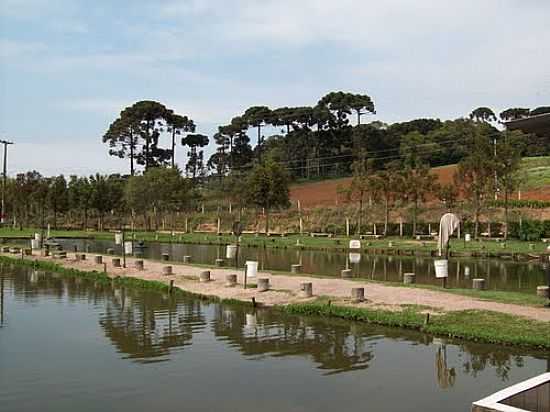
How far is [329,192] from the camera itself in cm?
7862

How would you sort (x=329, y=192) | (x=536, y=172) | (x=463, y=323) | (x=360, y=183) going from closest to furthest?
(x=463, y=323) < (x=360, y=183) < (x=536, y=172) < (x=329, y=192)

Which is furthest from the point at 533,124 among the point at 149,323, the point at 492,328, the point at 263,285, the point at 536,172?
the point at 536,172

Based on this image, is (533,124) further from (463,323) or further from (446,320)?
(446,320)

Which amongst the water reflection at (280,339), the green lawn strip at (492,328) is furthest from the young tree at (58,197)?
the green lawn strip at (492,328)

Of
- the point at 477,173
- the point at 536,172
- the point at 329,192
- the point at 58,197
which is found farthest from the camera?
the point at 329,192

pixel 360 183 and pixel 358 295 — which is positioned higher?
pixel 360 183

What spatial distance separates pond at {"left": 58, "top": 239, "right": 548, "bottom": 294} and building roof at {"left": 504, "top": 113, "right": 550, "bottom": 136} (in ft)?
44.4

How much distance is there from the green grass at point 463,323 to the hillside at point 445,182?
143ft

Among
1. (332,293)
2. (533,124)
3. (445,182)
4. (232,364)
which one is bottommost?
(232,364)

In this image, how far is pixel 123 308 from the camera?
20625 mm

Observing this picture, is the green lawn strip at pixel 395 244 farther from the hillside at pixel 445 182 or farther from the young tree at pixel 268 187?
the hillside at pixel 445 182

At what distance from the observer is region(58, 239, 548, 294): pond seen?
2681 centimetres

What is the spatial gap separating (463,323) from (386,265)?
17782mm

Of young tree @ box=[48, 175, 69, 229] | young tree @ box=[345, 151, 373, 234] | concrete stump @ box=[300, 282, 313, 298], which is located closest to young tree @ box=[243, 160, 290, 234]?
young tree @ box=[345, 151, 373, 234]
